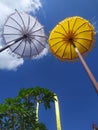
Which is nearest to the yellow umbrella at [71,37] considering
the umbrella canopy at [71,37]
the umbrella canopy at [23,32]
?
the umbrella canopy at [71,37]

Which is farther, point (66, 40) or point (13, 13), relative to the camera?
point (13, 13)

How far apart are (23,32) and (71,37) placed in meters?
2.47

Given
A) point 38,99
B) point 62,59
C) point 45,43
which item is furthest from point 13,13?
point 38,99

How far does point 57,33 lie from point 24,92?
895 centimetres

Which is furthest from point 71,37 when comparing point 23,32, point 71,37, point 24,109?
point 24,109

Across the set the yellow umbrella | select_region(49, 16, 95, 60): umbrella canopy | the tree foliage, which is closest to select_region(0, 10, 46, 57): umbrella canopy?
the yellow umbrella

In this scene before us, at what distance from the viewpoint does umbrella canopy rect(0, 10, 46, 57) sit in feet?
45.3

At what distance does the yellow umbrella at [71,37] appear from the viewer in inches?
508

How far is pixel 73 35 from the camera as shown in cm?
1286

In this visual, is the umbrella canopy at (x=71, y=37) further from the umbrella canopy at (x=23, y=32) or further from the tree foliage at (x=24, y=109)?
the tree foliage at (x=24, y=109)

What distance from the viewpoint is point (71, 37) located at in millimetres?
12711

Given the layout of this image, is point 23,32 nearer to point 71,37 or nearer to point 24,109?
point 71,37

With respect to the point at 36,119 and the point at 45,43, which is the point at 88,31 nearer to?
the point at 45,43

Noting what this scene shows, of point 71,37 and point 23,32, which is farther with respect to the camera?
point 23,32
